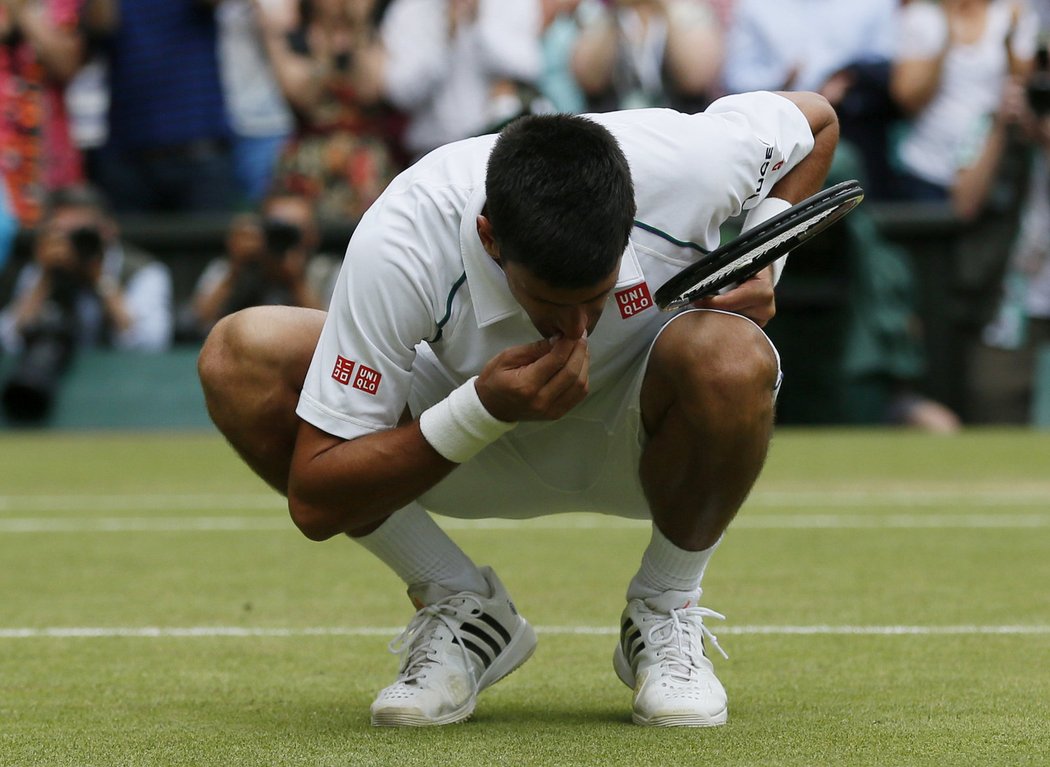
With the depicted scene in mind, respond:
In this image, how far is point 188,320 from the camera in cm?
1067

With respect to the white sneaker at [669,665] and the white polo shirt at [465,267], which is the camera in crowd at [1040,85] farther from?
the white sneaker at [669,665]

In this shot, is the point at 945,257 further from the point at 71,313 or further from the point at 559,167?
the point at 559,167

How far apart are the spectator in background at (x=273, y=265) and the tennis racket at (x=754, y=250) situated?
700cm

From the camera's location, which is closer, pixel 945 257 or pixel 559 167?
pixel 559 167

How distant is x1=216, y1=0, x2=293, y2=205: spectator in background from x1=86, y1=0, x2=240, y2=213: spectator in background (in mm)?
157

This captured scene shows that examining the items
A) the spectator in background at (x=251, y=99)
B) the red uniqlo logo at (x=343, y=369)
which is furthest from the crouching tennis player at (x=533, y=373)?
the spectator in background at (x=251, y=99)

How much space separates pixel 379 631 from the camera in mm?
4242

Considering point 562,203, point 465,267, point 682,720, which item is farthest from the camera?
point 682,720

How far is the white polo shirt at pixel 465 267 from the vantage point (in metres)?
2.98

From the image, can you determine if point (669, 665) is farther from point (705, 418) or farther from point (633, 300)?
point (633, 300)

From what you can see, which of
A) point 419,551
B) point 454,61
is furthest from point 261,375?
point 454,61

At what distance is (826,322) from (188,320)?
390cm

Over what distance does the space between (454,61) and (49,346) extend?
3.04m

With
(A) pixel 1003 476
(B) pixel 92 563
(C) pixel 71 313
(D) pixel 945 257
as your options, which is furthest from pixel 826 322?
(B) pixel 92 563
